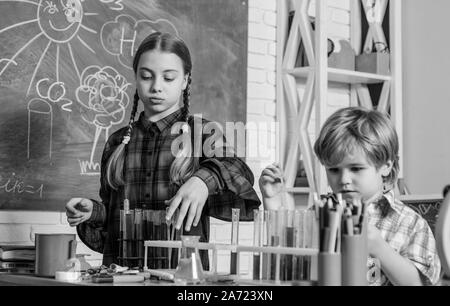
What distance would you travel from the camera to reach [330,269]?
169cm

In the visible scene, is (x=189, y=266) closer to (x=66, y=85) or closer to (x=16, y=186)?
(x=16, y=186)

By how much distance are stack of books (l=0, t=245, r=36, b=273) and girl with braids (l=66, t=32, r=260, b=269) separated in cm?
72

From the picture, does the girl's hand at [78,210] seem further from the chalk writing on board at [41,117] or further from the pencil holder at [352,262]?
the pencil holder at [352,262]

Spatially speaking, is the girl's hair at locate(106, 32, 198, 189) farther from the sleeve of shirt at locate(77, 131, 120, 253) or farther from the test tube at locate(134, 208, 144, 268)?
the test tube at locate(134, 208, 144, 268)

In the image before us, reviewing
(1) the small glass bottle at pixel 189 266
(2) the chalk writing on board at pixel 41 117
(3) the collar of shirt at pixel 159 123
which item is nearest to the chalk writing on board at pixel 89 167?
(2) the chalk writing on board at pixel 41 117

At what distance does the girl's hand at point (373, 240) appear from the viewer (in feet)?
6.04

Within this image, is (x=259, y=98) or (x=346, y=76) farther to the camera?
(x=346, y=76)

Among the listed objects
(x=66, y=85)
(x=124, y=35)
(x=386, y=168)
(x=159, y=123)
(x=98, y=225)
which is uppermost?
(x=124, y=35)

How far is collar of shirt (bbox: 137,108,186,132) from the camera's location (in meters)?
3.69

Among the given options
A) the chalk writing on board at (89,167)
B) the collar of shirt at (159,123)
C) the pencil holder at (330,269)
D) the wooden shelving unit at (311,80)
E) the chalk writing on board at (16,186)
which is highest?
the wooden shelving unit at (311,80)

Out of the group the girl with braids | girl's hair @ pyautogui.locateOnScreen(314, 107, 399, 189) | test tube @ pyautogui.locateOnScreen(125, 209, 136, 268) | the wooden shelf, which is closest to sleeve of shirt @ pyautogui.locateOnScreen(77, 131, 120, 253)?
the girl with braids

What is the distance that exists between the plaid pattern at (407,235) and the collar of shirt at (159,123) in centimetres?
149

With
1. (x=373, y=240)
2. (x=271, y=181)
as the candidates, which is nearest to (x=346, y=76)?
(x=271, y=181)

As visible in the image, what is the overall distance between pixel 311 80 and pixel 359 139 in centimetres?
190
